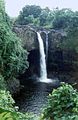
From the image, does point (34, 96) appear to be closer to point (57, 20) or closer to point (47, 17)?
point (57, 20)

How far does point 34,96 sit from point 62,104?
1616 cm

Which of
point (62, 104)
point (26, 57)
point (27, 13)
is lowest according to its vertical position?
point (62, 104)

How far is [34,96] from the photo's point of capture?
21.7m

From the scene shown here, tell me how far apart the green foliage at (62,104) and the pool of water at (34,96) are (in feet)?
33.6

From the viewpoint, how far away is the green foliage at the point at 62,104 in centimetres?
544

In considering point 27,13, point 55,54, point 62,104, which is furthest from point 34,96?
point 27,13

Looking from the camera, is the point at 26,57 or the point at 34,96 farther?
the point at 26,57

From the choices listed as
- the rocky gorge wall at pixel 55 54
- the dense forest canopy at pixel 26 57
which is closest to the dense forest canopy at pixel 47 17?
the dense forest canopy at pixel 26 57

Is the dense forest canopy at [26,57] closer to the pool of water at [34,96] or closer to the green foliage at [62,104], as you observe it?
the green foliage at [62,104]

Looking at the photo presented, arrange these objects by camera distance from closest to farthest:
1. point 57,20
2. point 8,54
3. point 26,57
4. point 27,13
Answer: point 8,54
point 26,57
point 57,20
point 27,13

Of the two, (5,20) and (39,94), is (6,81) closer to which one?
(39,94)

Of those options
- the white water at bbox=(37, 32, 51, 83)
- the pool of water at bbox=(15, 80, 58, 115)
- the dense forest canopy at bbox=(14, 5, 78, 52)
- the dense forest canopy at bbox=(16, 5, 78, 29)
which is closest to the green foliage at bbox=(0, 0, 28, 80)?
the pool of water at bbox=(15, 80, 58, 115)

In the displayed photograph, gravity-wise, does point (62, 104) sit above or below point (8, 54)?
below

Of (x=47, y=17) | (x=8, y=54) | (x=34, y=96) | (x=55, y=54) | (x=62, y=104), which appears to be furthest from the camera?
(x=47, y=17)
